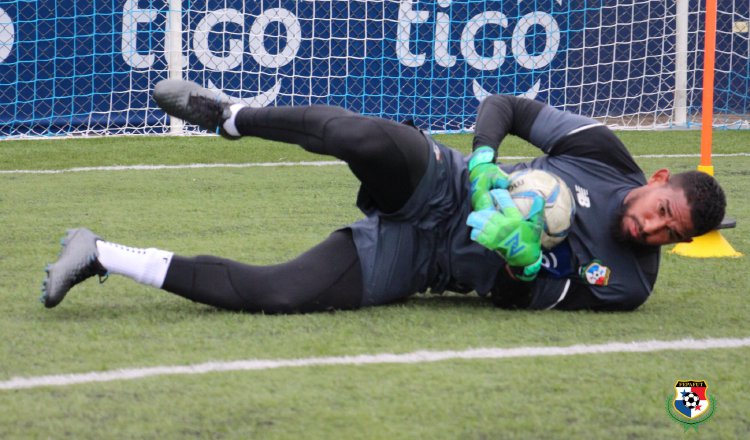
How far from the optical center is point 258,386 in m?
2.80

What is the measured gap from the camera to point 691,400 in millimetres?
2697

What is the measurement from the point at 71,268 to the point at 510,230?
4.42ft

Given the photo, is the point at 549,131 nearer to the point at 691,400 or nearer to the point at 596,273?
the point at 596,273

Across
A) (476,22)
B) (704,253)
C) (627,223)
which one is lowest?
(704,253)

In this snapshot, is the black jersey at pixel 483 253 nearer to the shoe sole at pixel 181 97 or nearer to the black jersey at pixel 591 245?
the black jersey at pixel 591 245

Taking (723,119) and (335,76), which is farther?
(723,119)

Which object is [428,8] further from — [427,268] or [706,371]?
[706,371]

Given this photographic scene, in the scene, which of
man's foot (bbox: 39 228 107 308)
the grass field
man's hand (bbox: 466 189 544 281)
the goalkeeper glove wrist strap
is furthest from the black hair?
man's foot (bbox: 39 228 107 308)

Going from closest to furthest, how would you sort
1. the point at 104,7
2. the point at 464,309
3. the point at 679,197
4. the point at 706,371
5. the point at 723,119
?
the point at 706,371 → the point at 679,197 → the point at 464,309 → the point at 104,7 → the point at 723,119

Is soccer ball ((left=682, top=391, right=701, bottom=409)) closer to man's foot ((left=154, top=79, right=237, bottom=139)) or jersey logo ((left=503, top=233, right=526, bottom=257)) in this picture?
jersey logo ((left=503, top=233, right=526, bottom=257))

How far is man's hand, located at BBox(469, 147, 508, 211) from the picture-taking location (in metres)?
3.46

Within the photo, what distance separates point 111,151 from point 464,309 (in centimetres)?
533

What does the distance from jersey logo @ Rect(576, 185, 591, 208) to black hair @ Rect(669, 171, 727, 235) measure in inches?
10.6

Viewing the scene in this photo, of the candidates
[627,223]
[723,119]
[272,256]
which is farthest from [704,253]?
[723,119]
